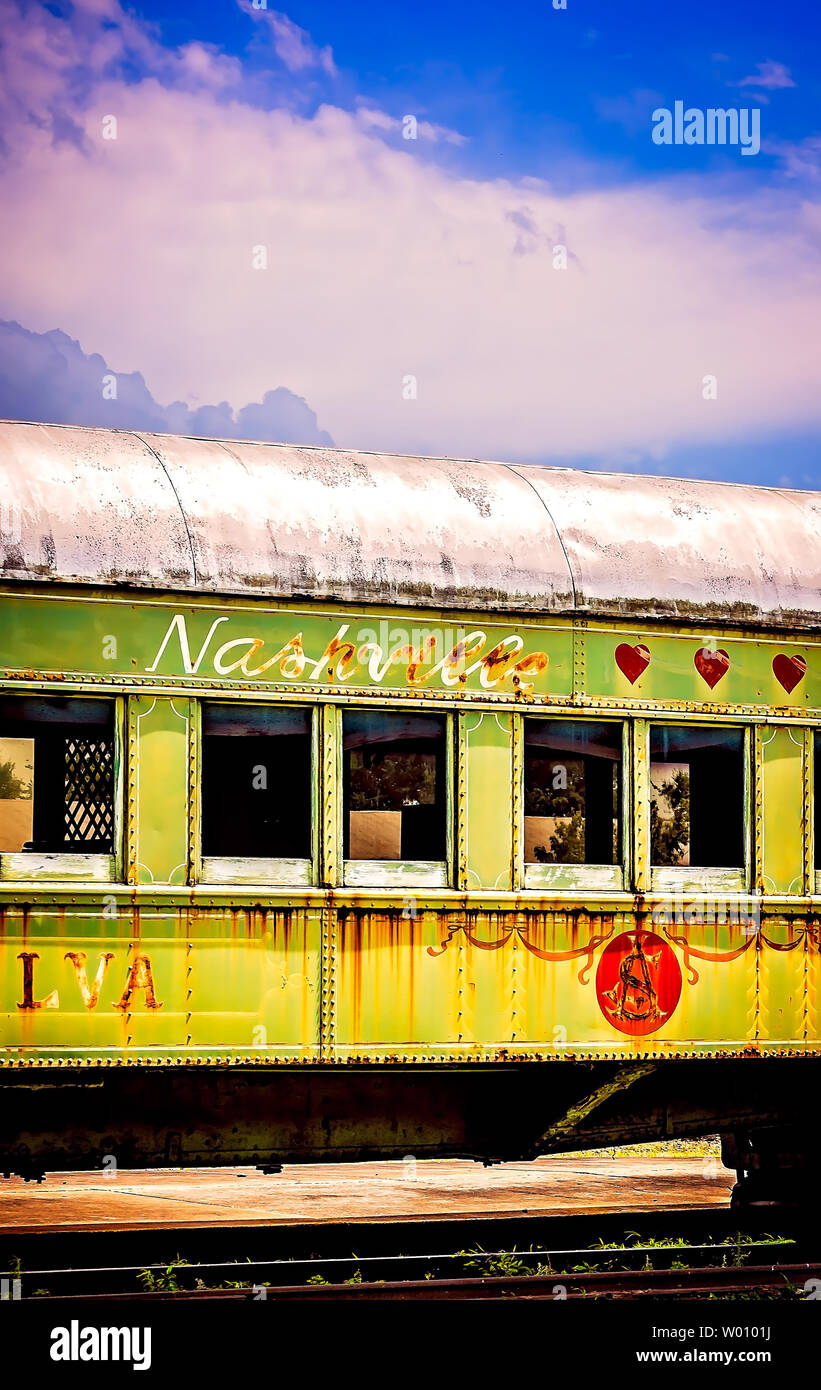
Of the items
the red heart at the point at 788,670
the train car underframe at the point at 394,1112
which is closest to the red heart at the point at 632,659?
the red heart at the point at 788,670

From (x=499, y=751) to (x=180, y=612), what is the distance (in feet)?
4.91

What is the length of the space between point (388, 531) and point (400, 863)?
4.72ft

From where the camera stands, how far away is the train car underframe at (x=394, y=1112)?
6.49 metres

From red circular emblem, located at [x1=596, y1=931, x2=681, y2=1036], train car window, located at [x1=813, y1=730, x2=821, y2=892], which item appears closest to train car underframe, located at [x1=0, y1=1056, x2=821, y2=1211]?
red circular emblem, located at [x1=596, y1=931, x2=681, y2=1036]

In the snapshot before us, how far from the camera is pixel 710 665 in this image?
7094 mm

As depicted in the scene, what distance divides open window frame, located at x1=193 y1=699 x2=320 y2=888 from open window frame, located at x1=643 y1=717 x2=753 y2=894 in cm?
152

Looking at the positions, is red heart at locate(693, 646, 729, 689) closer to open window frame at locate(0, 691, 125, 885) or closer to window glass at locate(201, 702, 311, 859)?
window glass at locate(201, 702, 311, 859)

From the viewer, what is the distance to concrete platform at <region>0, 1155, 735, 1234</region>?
9227mm

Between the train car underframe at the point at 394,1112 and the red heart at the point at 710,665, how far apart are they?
1767 millimetres

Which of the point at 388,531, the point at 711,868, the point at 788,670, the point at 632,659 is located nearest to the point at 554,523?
the point at 632,659

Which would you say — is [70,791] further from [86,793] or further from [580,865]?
[580,865]

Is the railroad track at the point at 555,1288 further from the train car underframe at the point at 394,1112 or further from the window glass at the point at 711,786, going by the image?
the window glass at the point at 711,786

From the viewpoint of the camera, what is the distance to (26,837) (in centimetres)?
1058
